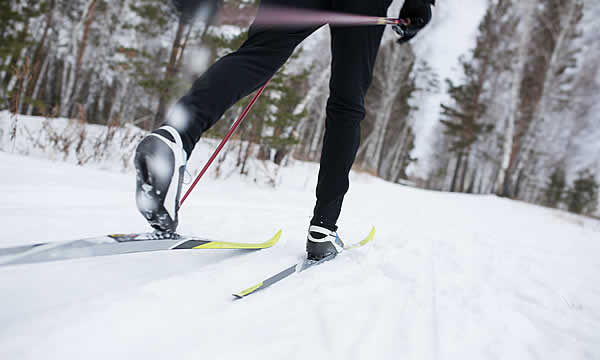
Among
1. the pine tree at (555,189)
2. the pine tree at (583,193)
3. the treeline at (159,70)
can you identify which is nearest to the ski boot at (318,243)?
the treeline at (159,70)

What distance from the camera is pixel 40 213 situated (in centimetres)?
110

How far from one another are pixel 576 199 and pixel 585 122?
35.5ft

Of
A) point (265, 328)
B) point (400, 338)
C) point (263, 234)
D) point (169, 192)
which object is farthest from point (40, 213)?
point (400, 338)

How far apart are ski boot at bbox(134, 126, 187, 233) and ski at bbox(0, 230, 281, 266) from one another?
0.06 meters

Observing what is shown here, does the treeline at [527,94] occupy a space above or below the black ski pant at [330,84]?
above

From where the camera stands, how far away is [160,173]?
705mm

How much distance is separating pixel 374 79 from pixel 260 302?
15140mm

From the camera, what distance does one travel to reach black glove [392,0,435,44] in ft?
3.70

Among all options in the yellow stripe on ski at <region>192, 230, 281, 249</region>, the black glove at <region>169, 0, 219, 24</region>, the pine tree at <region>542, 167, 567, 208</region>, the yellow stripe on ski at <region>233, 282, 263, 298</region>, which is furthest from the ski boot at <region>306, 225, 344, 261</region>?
the pine tree at <region>542, 167, 567, 208</region>

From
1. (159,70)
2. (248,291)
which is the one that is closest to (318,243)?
(248,291)

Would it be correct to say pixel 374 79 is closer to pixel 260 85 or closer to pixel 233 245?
pixel 260 85

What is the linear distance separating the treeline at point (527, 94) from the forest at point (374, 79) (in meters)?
0.05

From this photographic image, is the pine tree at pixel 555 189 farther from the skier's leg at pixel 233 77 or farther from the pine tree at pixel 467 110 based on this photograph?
the skier's leg at pixel 233 77

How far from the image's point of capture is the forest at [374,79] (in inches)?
209
